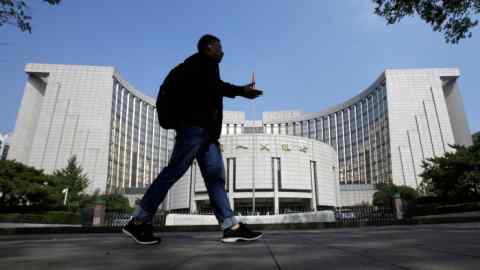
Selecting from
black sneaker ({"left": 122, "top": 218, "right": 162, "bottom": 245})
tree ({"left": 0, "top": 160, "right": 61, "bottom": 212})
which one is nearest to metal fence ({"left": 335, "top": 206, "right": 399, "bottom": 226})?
black sneaker ({"left": 122, "top": 218, "right": 162, "bottom": 245})

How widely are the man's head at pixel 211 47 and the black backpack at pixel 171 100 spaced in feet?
1.20

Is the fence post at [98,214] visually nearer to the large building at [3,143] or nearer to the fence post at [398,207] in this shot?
the fence post at [398,207]

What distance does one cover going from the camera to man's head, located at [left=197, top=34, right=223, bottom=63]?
3650 millimetres

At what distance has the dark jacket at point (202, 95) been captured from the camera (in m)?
3.42

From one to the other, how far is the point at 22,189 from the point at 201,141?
35196 mm

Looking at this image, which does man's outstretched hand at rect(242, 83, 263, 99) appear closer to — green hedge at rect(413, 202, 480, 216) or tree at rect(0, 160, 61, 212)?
green hedge at rect(413, 202, 480, 216)

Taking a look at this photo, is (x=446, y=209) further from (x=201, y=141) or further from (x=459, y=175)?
(x=201, y=141)

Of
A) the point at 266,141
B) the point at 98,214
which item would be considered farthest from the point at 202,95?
the point at 266,141

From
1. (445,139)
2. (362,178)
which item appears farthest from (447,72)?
(362,178)

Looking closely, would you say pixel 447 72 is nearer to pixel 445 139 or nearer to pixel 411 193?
pixel 445 139

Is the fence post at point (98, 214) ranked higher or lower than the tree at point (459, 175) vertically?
lower

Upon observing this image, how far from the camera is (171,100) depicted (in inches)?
136

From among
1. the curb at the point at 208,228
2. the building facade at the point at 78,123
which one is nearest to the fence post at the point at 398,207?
the curb at the point at 208,228

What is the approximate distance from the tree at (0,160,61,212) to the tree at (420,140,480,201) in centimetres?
4125
